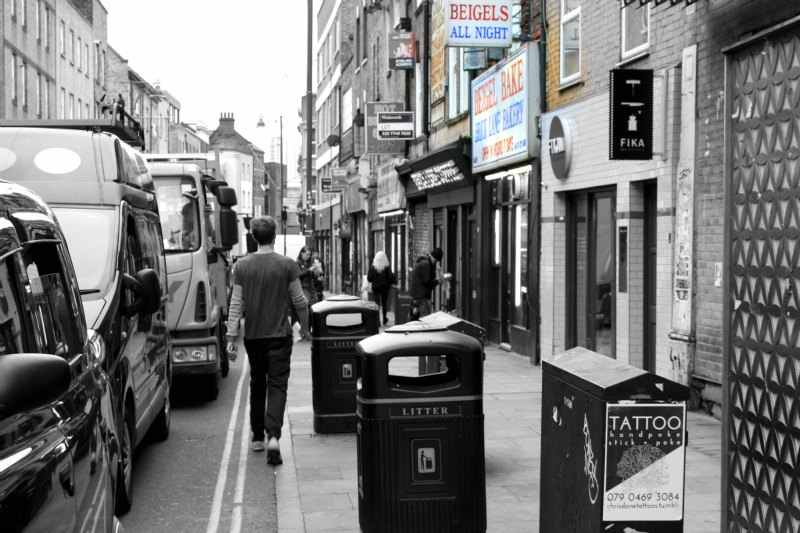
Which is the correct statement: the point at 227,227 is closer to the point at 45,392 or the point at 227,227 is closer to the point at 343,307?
the point at 343,307

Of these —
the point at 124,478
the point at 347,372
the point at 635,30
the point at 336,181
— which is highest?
the point at 635,30

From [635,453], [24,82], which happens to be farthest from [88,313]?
[24,82]

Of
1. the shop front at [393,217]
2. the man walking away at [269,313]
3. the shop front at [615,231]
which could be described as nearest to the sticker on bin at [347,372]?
the man walking away at [269,313]

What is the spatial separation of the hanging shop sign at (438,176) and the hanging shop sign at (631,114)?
31.4ft

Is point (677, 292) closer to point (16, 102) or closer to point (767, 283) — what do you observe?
point (767, 283)

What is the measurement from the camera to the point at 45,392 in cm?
294

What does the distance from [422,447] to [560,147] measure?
31.5 feet

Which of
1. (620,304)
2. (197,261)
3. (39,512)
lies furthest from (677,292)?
(39,512)

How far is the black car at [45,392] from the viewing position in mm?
2916

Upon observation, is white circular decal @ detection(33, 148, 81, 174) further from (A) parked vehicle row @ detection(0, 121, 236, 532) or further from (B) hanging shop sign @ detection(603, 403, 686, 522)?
(B) hanging shop sign @ detection(603, 403, 686, 522)

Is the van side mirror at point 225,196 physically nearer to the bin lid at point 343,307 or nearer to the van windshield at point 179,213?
the van windshield at point 179,213

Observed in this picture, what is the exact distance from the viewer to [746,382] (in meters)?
5.19

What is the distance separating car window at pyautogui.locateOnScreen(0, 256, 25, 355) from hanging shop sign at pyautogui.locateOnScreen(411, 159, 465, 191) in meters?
18.1

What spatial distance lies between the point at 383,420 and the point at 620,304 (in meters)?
7.69
